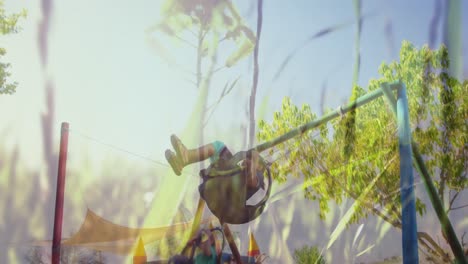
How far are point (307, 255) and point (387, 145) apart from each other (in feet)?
3.94

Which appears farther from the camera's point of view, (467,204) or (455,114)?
(455,114)

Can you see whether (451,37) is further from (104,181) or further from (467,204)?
(104,181)

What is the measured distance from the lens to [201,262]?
10.0 ft

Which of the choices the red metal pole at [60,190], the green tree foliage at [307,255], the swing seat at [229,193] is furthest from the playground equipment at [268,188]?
the green tree foliage at [307,255]

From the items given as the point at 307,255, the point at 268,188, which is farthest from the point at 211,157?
the point at 307,255

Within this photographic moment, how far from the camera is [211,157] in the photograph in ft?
10.8

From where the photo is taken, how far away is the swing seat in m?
3.16

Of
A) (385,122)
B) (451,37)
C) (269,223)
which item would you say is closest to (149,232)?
(269,223)

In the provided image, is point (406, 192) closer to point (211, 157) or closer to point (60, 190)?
point (211, 157)

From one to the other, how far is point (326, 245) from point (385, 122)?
4.06 feet

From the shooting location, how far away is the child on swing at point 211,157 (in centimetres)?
321

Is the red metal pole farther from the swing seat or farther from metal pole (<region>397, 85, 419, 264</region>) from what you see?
metal pole (<region>397, 85, 419, 264</region>)

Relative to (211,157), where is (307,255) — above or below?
below

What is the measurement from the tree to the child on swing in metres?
1.37
